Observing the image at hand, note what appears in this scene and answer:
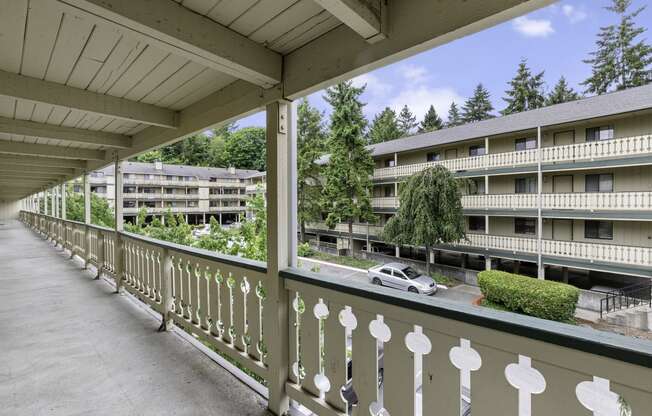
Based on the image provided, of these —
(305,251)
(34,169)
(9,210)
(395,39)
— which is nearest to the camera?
(395,39)

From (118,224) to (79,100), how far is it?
230cm

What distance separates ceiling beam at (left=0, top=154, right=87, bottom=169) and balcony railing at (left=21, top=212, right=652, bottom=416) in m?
4.47

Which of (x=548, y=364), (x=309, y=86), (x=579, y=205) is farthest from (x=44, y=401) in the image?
(x=579, y=205)

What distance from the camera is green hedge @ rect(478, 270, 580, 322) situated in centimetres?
109

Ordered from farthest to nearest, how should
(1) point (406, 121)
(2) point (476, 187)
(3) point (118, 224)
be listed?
(3) point (118, 224), (1) point (406, 121), (2) point (476, 187)

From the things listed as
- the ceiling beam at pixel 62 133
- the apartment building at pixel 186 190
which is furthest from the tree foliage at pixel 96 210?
the ceiling beam at pixel 62 133

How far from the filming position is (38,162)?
517cm

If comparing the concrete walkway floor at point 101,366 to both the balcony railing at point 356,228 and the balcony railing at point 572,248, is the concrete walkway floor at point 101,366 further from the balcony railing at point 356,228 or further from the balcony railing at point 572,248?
the balcony railing at point 572,248

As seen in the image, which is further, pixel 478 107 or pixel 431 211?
pixel 478 107

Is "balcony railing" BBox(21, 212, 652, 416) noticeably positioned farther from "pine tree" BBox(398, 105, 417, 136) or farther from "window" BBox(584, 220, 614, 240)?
"pine tree" BBox(398, 105, 417, 136)

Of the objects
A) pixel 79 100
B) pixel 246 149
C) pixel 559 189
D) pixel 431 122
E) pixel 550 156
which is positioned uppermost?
pixel 79 100

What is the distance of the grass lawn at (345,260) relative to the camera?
5.53ft

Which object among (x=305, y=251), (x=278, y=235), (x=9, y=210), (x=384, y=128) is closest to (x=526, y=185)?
(x=384, y=128)

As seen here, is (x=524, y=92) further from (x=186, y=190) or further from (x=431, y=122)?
(x=186, y=190)
